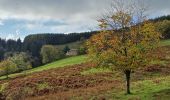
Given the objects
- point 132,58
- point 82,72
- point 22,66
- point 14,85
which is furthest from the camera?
point 22,66

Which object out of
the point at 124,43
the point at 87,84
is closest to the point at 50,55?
the point at 87,84

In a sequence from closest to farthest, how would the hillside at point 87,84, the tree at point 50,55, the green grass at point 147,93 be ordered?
the green grass at point 147,93
the hillside at point 87,84
the tree at point 50,55

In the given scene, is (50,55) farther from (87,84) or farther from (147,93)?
(147,93)

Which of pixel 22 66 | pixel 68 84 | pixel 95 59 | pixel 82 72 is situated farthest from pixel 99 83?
pixel 22 66

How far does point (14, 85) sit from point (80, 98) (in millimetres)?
25302

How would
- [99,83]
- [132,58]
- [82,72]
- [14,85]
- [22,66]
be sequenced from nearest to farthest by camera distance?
[132,58] → [99,83] → [14,85] → [82,72] → [22,66]

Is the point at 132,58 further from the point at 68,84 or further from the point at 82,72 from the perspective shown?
the point at 82,72

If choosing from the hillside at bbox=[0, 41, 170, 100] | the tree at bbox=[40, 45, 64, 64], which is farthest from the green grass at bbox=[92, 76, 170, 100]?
the tree at bbox=[40, 45, 64, 64]

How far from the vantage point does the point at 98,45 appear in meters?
36.9

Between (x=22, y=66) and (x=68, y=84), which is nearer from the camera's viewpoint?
(x=68, y=84)

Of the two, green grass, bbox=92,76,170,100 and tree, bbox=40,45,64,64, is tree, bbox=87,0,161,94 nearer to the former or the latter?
green grass, bbox=92,76,170,100

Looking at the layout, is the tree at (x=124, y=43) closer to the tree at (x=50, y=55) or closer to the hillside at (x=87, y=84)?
the hillside at (x=87, y=84)

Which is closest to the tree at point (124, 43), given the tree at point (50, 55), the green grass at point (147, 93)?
the green grass at point (147, 93)

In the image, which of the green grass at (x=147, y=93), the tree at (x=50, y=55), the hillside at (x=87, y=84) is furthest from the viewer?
the tree at (x=50, y=55)
